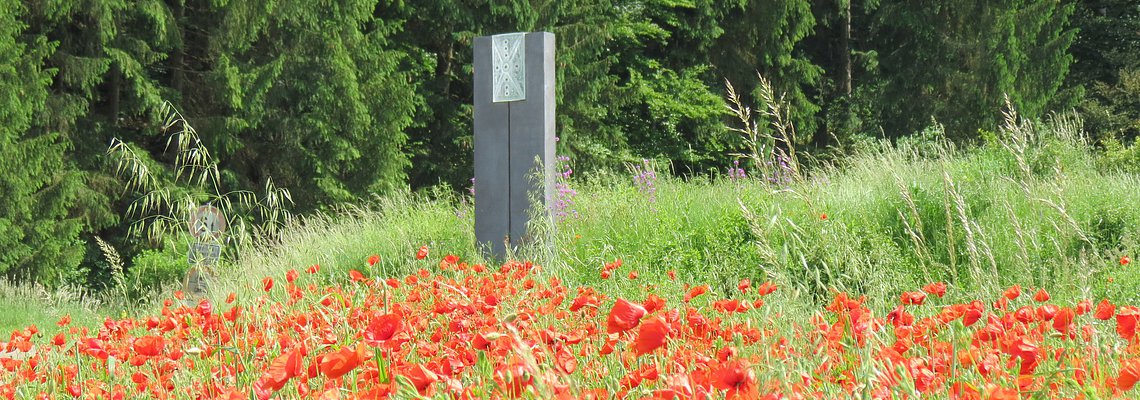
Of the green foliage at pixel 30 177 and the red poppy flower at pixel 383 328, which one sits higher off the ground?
the red poppy flower at pixel 383 328

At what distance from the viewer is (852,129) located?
703 inches

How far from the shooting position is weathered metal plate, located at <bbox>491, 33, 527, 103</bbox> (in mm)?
6414

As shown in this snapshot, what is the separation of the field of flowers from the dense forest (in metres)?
5.78

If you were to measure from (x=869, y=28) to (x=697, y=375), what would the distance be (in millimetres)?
18208

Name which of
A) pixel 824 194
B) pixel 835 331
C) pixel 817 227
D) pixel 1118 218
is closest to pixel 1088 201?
pixel 1118 218

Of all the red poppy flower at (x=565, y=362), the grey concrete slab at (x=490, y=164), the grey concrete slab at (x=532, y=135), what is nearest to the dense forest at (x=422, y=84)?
the grey concrete slab at (x=490, y=164)

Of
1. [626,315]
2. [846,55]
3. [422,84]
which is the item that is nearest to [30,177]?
[422,84]

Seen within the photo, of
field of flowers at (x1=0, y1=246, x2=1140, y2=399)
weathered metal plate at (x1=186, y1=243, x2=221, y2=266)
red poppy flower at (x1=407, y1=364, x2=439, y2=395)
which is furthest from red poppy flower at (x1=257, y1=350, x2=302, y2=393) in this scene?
weathered metal plate at (x1=186, y1=243, x2=221, y2=266)

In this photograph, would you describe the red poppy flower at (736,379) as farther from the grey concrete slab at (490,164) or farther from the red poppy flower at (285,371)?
the grey concrete slab at (490,164)

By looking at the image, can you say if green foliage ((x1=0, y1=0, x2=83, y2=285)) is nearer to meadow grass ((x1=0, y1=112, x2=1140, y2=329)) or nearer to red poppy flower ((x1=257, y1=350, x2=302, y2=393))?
meadow grass ((x1=0, y1=112, x2=1140, y2=329))

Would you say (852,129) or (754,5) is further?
(852,129)

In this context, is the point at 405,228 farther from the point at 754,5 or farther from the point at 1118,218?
the point at 754,5

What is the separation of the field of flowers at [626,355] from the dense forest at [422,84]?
227 inches

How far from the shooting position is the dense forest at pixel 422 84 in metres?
10.5
